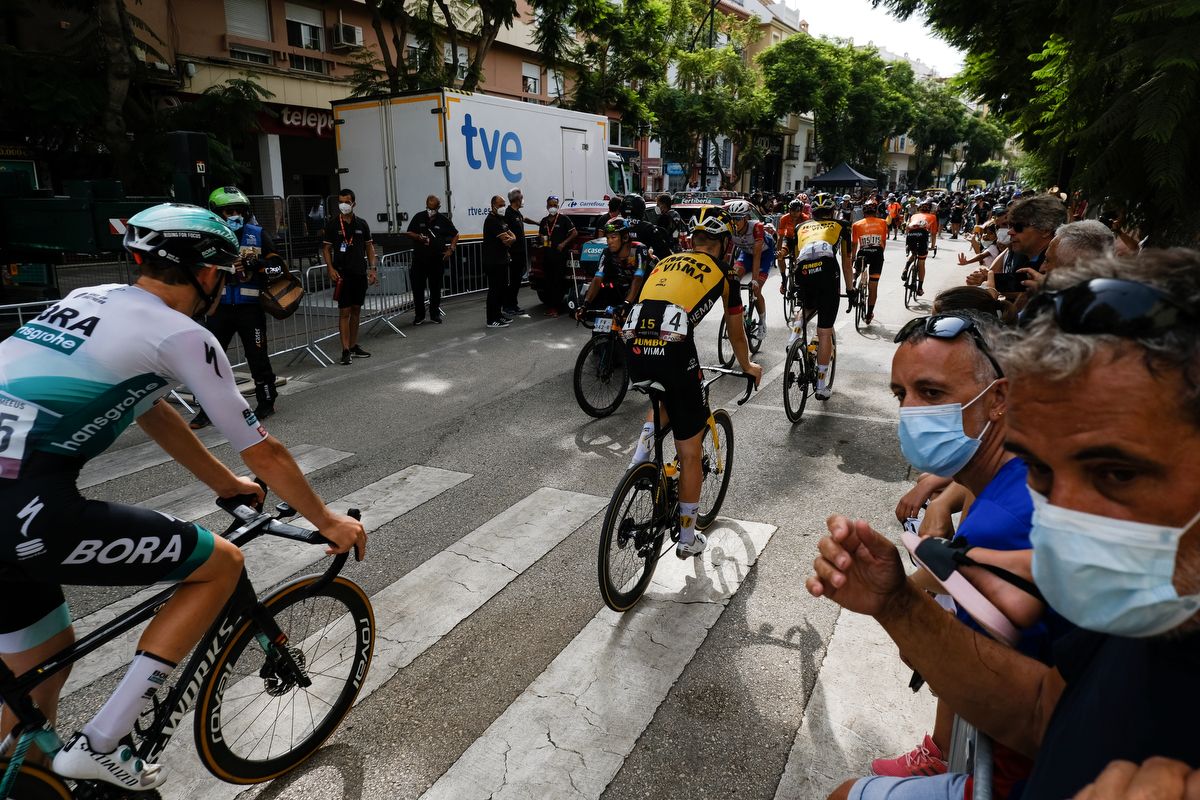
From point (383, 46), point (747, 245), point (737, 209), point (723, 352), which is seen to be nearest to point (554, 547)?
point (723, 352)

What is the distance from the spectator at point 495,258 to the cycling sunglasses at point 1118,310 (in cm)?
1110

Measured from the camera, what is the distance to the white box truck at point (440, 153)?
535 inches

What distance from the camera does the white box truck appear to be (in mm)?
13578

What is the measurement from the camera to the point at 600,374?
771 centimetres

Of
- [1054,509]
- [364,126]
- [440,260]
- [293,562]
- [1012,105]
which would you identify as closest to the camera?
[1054,509]

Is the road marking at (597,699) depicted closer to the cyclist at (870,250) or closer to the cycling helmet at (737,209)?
the cycling helmet at (737,209)

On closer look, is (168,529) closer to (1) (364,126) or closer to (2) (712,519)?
(2) (712,519)

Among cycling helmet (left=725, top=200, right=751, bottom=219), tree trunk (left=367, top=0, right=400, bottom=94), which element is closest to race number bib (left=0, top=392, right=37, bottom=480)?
cycling helmet (left=725, top=200, right=751, bottom=219)

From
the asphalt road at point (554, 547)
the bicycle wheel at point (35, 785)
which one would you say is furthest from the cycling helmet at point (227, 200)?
the bicycle wheel at point (35, 785)

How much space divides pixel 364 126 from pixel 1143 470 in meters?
15.3

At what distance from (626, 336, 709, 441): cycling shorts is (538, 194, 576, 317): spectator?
902cm

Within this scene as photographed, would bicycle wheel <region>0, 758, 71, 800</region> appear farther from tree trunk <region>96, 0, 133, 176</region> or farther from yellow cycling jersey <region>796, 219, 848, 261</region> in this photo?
tree trunk <region>96, 0, 133, 176</region>

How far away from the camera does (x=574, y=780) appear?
2.82 m

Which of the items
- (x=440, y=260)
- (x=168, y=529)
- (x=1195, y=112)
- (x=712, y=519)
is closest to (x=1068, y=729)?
(x=168, y=529)
